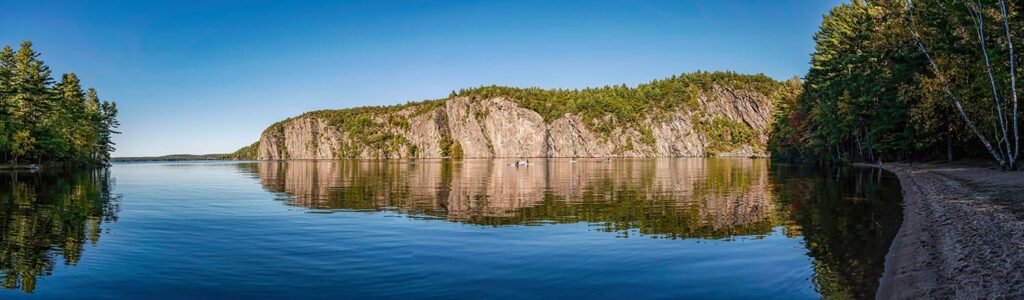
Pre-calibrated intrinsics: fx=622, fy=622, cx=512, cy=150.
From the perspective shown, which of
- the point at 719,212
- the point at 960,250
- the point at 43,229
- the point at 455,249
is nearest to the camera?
the point at 960,250

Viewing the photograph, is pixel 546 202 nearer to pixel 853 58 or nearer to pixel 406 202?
pixel 406 202

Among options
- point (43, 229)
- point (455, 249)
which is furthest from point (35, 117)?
point (455, 249)

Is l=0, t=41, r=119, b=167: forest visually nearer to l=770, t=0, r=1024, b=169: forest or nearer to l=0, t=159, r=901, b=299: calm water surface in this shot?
l=0, t=159, r=901, b=299: calm water surface

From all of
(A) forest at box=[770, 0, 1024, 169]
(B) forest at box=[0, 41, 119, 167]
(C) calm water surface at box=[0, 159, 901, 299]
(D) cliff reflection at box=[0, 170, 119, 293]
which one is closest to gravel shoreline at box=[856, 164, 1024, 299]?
(C) calm water surface at box=[0, 159, 901, 299]

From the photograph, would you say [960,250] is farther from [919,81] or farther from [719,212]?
[919,81]

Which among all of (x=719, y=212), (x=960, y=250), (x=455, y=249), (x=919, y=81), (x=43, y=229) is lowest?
(x=455, y=249)

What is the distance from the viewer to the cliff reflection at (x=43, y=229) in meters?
14.7

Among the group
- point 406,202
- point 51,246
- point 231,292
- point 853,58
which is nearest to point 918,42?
point 853,58

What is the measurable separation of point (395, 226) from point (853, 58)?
58.5 metres

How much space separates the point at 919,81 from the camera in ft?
151

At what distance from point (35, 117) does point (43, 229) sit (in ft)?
254

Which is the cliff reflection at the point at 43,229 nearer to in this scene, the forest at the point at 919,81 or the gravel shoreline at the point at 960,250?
the gravel shoreline at the point at 960,250

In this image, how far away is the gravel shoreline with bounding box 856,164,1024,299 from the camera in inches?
418

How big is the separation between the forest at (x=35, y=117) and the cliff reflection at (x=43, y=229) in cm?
5022
